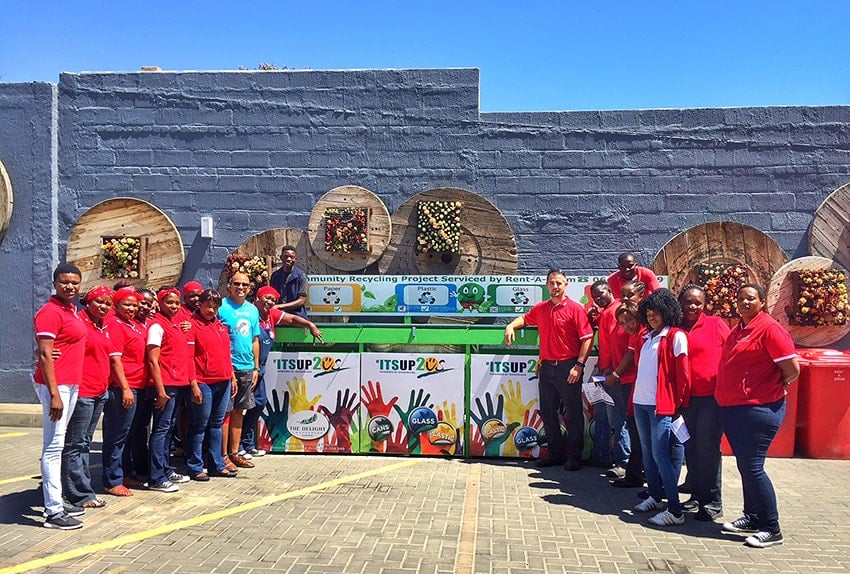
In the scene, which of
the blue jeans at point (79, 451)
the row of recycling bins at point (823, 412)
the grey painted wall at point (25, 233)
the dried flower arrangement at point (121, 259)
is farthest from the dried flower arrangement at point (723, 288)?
the grey painted wall at point (25, 233)

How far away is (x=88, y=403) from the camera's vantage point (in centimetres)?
555

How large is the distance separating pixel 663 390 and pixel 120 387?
175 inches

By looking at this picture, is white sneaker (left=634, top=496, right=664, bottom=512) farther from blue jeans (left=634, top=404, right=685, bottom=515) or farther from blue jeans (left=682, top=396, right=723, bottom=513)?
blue jeans (left=682, top=396, right=723, bottom=513)

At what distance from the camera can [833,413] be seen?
7.74 meters

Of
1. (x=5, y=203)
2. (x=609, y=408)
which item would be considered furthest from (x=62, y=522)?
(x=5, y=203)

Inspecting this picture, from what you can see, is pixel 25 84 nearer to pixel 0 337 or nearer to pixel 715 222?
pixel 0 337

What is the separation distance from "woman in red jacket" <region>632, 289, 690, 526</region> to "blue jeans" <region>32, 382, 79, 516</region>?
4.45 m

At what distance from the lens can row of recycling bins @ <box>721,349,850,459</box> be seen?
7.72 meters

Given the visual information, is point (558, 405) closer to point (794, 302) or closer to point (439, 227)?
point (439, 227)

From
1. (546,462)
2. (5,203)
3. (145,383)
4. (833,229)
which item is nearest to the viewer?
(145,383)

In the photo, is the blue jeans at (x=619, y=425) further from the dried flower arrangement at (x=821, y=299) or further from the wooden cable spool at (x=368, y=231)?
the wooden cable spool at (x=368, y=231)

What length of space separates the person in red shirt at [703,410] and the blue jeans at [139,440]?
470 cm

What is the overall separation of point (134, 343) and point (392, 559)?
305cm

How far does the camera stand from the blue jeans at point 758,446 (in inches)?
196
